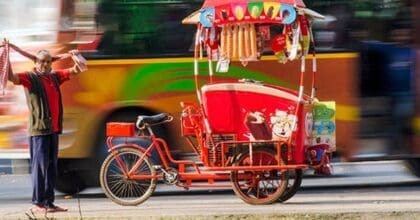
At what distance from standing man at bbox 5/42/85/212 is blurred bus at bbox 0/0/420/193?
2.77 meters

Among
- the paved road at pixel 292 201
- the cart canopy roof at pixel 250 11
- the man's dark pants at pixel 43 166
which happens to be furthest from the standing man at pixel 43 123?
the cart canopy roof at pixel 250 11

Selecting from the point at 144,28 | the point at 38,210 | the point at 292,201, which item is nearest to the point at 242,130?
the point at 292,201

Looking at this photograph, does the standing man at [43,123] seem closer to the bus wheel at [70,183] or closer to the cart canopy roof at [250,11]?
the cart canopy roof at [250,11]

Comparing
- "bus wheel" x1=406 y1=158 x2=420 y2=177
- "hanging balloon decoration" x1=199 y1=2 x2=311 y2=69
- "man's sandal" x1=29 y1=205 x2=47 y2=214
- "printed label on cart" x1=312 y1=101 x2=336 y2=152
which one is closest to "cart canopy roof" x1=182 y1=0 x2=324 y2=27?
"hanging balloon decoration" x1=199 y1=2 x2=311 y2=69

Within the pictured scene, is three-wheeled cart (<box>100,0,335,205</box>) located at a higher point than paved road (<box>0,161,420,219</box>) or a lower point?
higher

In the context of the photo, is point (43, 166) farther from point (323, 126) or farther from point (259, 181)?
point (323, 126)

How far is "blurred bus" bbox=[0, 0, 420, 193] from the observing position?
12.5 meters

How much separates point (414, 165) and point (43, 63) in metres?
6.40

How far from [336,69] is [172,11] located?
7.74 ft

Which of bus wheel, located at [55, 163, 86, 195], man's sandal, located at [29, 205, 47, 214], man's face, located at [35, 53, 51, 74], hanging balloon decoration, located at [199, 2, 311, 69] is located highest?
hanging balloon decoration, located at [199, 2, 311, 69]

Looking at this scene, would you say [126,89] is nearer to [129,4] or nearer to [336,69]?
[129,4]

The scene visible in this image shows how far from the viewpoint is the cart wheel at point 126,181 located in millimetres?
10578

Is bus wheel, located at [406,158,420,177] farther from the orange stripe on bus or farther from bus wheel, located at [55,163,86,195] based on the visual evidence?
bus wheel, located at [55,163,86,195]

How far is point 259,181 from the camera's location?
10453 millimetres
